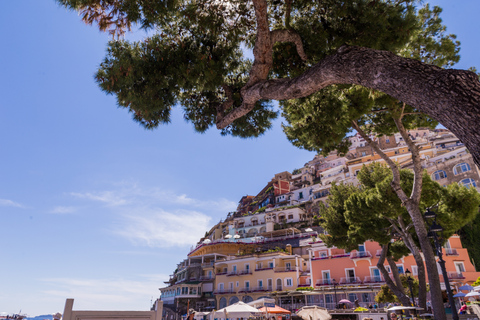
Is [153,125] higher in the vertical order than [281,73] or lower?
lower

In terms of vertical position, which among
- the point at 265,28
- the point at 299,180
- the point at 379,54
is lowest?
the point at 379,54

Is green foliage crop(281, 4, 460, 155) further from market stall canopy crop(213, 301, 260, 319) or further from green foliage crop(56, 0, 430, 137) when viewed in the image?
market stall canopy crop(213, 301, 260, 319)

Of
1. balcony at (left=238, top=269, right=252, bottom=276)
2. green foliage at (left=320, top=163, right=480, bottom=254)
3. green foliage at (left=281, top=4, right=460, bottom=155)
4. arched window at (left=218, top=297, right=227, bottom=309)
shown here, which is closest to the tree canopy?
green foliage at (left=281, top=4, right=460, bottom=155)

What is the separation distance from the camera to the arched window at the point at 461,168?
35094mm

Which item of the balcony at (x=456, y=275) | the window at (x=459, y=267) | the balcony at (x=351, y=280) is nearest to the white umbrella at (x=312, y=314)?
the balcony at (x=351, y=280)

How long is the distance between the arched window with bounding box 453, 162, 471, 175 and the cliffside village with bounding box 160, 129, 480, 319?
94mm

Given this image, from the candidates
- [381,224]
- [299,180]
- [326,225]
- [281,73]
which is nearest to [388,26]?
[281,73]

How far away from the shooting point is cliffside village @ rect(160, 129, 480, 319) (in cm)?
2830

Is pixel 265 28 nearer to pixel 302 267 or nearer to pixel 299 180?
pixel 302 267

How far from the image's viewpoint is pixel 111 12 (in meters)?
5.81

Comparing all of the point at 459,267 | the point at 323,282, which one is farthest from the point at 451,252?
the point at 323,282

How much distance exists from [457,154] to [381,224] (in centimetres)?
2985

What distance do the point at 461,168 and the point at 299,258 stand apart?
22.0m

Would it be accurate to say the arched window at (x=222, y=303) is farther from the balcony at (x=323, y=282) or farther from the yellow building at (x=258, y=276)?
the balcony at (x=323, y=282)
